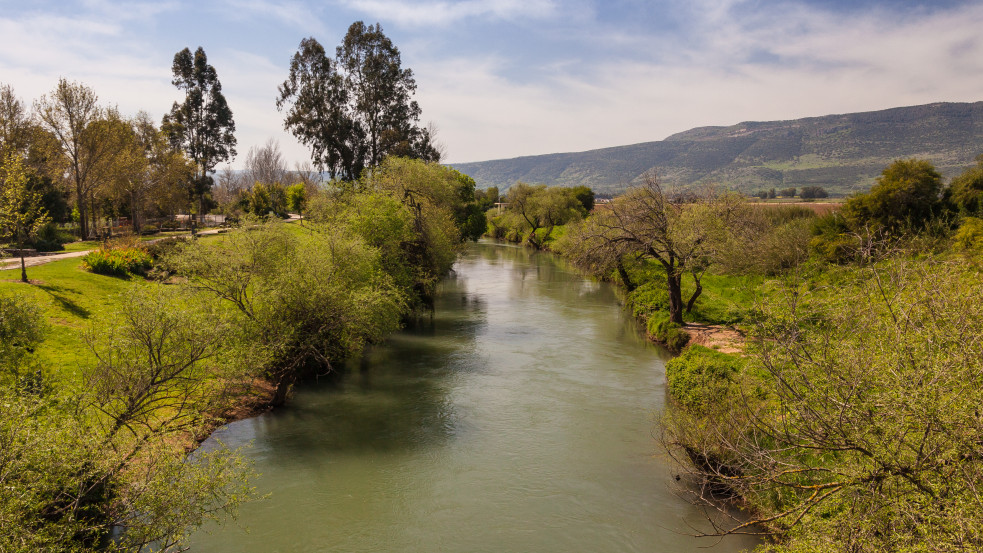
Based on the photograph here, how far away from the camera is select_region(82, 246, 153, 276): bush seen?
28.0 m

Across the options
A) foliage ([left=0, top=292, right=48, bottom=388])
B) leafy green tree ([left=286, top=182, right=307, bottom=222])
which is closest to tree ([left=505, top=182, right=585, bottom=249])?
leafy green tree ([left=286, top=182, right=307, bottom=222])

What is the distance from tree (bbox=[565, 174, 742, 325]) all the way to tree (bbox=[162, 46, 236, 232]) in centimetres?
4781

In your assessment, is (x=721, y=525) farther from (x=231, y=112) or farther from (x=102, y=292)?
(x=231, y=112)

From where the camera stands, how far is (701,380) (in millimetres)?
16094

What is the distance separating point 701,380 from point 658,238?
11375 millimetres

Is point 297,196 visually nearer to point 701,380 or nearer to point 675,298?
point 675,298

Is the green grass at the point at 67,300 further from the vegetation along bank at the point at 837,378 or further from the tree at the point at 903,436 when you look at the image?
the tree at the point at 903,436

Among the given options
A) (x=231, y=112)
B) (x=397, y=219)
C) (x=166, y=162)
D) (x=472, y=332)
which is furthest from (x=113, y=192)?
(x=472, y=332)

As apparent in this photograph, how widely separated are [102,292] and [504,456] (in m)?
22.1

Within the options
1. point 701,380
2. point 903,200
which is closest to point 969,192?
point 903,200

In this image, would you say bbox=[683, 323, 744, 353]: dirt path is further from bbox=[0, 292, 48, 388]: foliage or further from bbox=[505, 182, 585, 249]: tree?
bbox=[505, 182, 585, 249]: tree

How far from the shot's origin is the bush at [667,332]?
25.5 meters

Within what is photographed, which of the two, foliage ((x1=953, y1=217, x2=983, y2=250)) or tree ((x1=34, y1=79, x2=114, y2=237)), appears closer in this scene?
foliage ((x1=953, y1=217, x2=983, y2=250))

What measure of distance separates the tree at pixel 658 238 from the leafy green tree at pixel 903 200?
35.1 feet
